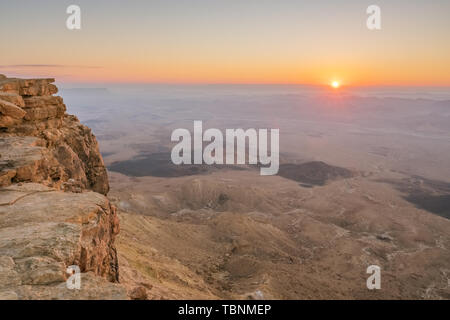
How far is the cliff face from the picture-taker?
4895 mm

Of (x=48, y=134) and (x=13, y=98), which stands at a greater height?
(x=13, y=98)

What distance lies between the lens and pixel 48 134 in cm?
1280

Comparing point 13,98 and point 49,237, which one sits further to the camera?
point 13,98

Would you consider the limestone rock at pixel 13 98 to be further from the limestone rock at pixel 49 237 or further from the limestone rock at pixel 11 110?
the limestone rock at pixel 49 237

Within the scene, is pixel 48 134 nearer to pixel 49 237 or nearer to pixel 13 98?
pixel 13 98

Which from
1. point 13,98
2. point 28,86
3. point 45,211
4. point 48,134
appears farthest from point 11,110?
point 45,211

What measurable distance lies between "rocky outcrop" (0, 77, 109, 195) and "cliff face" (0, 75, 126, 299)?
4 centimetres

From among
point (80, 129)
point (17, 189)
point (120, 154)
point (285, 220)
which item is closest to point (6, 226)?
point (17, 189)

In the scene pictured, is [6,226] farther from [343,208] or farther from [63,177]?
[343,208]

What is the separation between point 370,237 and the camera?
33000mm

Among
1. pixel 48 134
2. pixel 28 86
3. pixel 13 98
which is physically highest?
pixel 28 86

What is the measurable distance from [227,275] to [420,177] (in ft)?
233

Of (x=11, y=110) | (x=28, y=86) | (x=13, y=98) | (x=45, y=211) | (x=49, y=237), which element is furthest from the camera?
(x=28, y=86)

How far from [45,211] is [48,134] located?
23.2 feet
